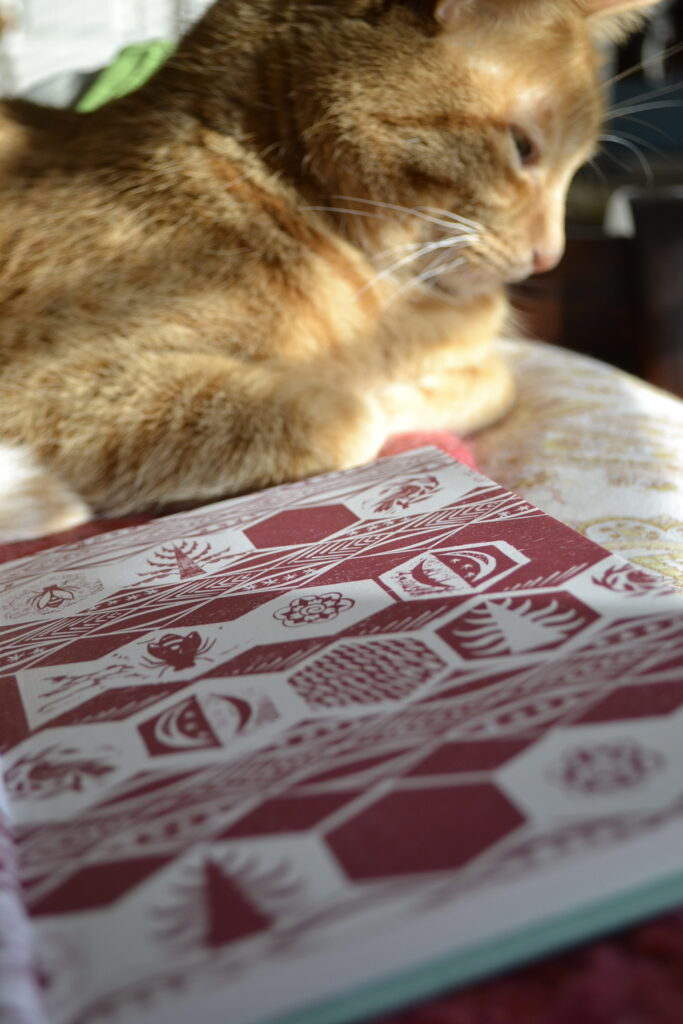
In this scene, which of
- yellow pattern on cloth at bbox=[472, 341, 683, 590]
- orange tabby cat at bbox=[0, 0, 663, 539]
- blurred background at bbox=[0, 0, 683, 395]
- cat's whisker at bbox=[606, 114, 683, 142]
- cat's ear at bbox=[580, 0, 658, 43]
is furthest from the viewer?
blurred background at bbox=[0, 0, 683, 395]

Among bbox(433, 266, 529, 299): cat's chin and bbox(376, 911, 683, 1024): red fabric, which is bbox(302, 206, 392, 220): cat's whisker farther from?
bbox(376, 911, 683, 1024): red fabric

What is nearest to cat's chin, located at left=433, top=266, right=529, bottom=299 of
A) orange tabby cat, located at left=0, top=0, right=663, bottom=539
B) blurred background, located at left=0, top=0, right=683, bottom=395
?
orange tabby cat, located at left=0, top=0, right=663, bottom=539

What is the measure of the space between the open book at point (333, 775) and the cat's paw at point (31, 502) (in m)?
0.19

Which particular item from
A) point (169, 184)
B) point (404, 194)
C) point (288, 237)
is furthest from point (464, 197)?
point (169, 184)

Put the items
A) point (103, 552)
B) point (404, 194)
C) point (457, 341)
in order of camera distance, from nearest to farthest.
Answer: point (103, 552) < point (404, 194) < point (457, 341)

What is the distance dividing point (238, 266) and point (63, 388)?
8.0 inches

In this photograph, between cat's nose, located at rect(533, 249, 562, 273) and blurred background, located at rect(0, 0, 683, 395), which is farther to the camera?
blurred background, located at rect(0, 0, 683, 395)

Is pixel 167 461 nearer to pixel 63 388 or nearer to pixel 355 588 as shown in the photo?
pixel 63 388

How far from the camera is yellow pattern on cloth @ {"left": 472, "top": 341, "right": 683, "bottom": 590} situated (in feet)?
2.29

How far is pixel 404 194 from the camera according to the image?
2.91 ft

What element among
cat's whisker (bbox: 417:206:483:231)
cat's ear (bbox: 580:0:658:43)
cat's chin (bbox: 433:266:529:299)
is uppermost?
cat's ear (bbox: 580:0:658:43)

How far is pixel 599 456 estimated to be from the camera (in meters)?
0.85

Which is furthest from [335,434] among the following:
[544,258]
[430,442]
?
[544,258]

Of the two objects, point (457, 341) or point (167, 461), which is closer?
point (167, 461)
